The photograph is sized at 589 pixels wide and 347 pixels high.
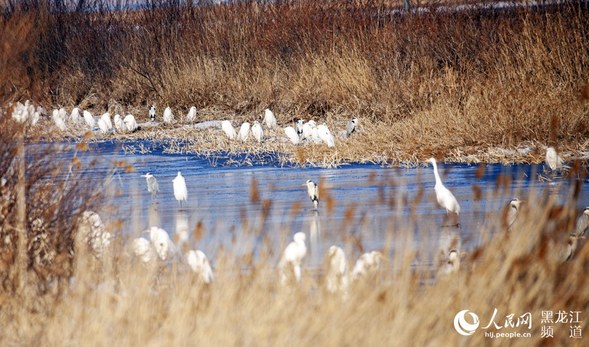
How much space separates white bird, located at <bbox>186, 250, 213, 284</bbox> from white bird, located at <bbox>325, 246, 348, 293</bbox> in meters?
0.68

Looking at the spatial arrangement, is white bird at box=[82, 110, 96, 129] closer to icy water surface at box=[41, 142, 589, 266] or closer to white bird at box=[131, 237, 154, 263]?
icy water surface at box=[41, 142, 589, 266]

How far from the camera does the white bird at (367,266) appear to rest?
5607mm

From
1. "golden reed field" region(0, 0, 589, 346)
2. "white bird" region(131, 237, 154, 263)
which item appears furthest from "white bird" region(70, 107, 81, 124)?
"white bird" region(131, 237, 154, 263)

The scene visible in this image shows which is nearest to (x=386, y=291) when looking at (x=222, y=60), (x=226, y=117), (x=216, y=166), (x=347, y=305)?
(x=347, y=305)

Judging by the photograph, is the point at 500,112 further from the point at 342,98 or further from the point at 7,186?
the point at 7,186

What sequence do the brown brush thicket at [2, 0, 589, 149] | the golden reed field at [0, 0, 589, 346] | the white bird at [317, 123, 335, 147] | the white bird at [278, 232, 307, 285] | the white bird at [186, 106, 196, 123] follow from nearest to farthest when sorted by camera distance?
1. the golden reed field at [0, 0, 589, 346]
2. the white bird at [278, 232, 307, 285]
3. the brown brush thicket at [2, 0, 589, 149]
4. the white bird at [317, 123, 335, 147]
5. the white bird at [186, 106, 196, 123]

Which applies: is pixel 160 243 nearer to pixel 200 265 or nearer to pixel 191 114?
pixel 200 265

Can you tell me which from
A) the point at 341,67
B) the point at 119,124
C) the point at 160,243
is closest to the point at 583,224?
the point at 160,243

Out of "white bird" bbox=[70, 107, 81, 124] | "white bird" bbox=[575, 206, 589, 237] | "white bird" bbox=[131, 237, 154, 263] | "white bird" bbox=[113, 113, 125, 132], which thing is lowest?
"white bird" bbox=[131, 237, 154, 263]

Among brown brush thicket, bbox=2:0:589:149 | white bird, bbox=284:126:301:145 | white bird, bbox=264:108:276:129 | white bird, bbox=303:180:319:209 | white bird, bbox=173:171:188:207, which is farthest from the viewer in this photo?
white bird, bbox=264:108:276:129

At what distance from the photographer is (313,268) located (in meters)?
6.76

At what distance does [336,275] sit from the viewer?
17.6ft

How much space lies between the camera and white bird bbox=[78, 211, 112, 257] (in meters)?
6.16

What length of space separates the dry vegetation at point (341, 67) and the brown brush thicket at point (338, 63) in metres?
0.03
